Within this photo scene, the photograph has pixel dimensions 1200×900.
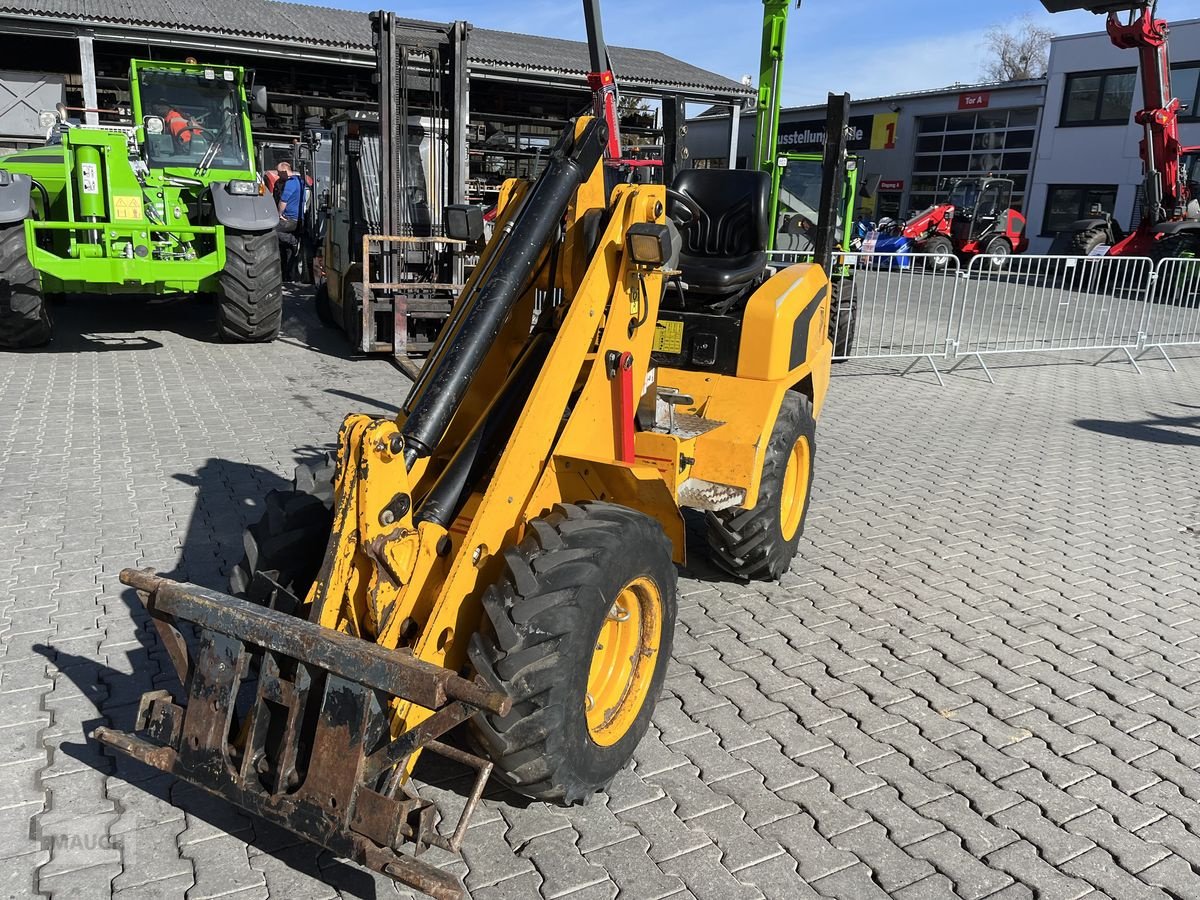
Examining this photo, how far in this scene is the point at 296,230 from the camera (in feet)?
53.0

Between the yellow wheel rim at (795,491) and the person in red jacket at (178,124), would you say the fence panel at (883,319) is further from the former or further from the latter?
the person in red jacket at (178,124)

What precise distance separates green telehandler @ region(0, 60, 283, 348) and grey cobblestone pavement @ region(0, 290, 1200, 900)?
6.87 feet

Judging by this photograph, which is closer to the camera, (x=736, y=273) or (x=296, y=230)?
(x=736, y=273)

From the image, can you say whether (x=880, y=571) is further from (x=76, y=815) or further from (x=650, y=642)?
(x=76, y=815)

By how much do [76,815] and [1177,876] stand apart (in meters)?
3.37

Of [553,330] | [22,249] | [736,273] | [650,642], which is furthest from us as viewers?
[22,249]

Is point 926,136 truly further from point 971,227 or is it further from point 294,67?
point 294,67

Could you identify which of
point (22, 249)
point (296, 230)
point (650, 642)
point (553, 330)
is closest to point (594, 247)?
point (553, 330)

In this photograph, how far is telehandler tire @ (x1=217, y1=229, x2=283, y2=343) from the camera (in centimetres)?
984

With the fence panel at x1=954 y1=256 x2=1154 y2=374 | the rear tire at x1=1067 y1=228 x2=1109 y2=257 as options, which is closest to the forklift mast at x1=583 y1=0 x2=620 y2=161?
the fence panel at x1=954 y1=256 x2=1154 y2=374

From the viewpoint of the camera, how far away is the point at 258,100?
10.8 metres

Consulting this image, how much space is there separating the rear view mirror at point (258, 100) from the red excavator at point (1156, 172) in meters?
15.4

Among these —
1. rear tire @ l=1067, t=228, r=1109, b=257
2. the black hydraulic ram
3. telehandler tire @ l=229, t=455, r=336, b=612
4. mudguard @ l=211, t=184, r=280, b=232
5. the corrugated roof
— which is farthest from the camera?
rear tire @ l=1067, t=228, r=1109, b=257

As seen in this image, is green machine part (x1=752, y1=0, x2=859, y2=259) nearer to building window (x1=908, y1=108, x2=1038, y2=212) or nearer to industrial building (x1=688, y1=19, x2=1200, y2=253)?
industrial building (x1=688, y1=19, x2=1200, y2=253)
